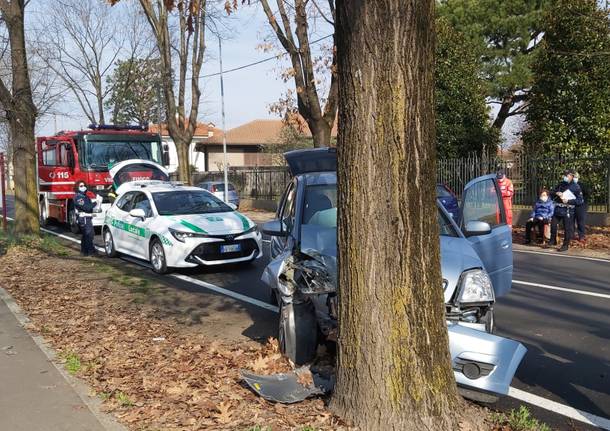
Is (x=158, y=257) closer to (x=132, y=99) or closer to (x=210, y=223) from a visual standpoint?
(x=210, y=223)

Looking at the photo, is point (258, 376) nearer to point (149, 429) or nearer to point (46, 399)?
point (149, 429)

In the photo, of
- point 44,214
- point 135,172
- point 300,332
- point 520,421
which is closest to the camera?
point 520,421

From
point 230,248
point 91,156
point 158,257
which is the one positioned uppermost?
point 91,156

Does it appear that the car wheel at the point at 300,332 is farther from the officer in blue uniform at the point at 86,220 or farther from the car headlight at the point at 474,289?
the officer in blue uniform at the point at 86,220

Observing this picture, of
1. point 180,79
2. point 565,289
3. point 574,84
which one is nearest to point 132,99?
point 180,79

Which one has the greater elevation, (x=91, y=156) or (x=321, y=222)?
(x=91, y=156)

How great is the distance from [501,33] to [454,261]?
24.6 metres

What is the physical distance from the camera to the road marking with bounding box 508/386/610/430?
418cm

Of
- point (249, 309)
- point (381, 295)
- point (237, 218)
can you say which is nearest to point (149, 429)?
point (381, 295)

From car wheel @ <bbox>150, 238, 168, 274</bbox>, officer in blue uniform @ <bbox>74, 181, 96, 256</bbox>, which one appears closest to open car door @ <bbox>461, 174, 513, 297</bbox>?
car wheel @ <bbox>150, 238, 168, 274</bbox>

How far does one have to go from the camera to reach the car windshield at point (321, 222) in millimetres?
5465

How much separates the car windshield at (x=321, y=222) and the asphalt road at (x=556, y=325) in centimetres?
144

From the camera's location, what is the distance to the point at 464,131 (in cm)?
2270

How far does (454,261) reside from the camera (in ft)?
15.9
